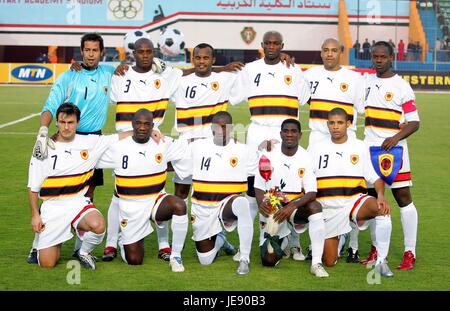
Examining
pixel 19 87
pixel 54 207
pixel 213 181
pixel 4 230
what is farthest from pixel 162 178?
pixel 19 87

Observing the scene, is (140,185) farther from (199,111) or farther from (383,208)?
(383,208)

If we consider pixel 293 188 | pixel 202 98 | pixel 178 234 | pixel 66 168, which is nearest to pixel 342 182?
pixel 293 188

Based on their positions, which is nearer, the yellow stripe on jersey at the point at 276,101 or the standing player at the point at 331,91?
the standing player at the point at 331,91

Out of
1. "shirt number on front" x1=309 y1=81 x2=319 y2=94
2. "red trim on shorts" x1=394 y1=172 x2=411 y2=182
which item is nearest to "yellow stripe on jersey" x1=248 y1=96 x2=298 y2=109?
"shirt number on front" x1=309 y1=81 x2=319 y2=94

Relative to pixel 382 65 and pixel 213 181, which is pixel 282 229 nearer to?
pixel 213 181

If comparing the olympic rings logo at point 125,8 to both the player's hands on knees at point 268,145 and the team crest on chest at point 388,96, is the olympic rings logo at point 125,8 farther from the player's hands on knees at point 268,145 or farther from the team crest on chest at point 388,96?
the team crest on chest at point 388,96

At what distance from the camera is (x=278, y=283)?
28.0 feet

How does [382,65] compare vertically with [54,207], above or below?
above

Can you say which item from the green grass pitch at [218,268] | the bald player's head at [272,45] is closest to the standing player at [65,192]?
the green grass pitch at [218,268]

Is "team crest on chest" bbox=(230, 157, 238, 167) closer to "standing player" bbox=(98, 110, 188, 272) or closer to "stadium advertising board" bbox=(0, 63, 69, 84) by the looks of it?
"standing player" bbox=(98, 110, 188, 272)

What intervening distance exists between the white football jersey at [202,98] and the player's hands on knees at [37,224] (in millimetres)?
2097

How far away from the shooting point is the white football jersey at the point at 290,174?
30.7 ft

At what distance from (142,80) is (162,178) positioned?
1214 millimetres

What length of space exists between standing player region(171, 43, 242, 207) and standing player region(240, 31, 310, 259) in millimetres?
291
